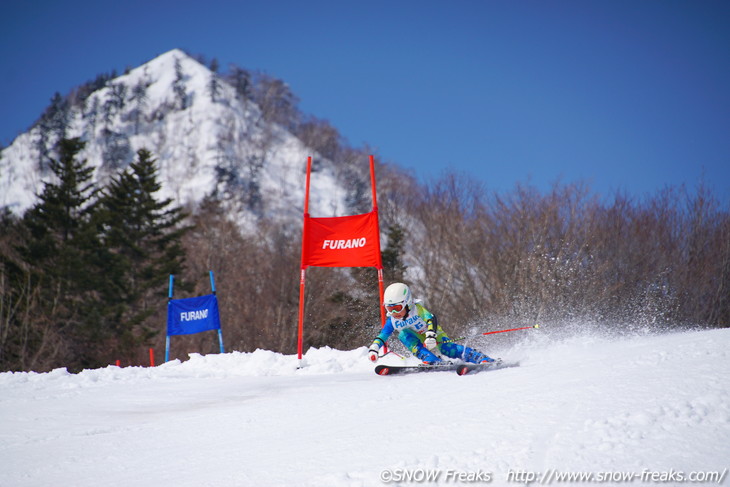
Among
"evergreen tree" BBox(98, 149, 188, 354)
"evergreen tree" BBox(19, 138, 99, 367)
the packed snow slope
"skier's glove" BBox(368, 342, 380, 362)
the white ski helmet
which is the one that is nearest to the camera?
the packed snow slope

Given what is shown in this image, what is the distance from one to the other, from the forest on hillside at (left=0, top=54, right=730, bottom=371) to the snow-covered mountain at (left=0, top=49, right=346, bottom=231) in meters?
57.7

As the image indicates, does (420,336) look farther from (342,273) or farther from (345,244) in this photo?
(342,273)

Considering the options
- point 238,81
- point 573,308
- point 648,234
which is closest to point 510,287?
point 573,308

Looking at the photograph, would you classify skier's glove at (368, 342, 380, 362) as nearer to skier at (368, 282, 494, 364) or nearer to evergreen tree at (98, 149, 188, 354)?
skier at (368, 282, 494, 364)

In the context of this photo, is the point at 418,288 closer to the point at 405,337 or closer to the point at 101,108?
the point at 405,337

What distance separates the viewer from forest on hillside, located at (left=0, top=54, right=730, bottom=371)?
786 inches

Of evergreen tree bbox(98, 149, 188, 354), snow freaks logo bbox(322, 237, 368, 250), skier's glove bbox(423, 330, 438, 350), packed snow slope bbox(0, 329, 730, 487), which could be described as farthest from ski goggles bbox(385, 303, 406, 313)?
evergreen tree bbox(98, 149, 188, 354)

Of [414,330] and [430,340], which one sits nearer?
[430,340]

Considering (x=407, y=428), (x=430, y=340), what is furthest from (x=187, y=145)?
(x=407, y=428)

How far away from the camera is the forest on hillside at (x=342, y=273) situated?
1997 cm

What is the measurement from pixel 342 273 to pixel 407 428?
86.3 feet

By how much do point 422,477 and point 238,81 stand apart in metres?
140

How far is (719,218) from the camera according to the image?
2464 centimetres

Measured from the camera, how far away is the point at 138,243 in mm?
34094
